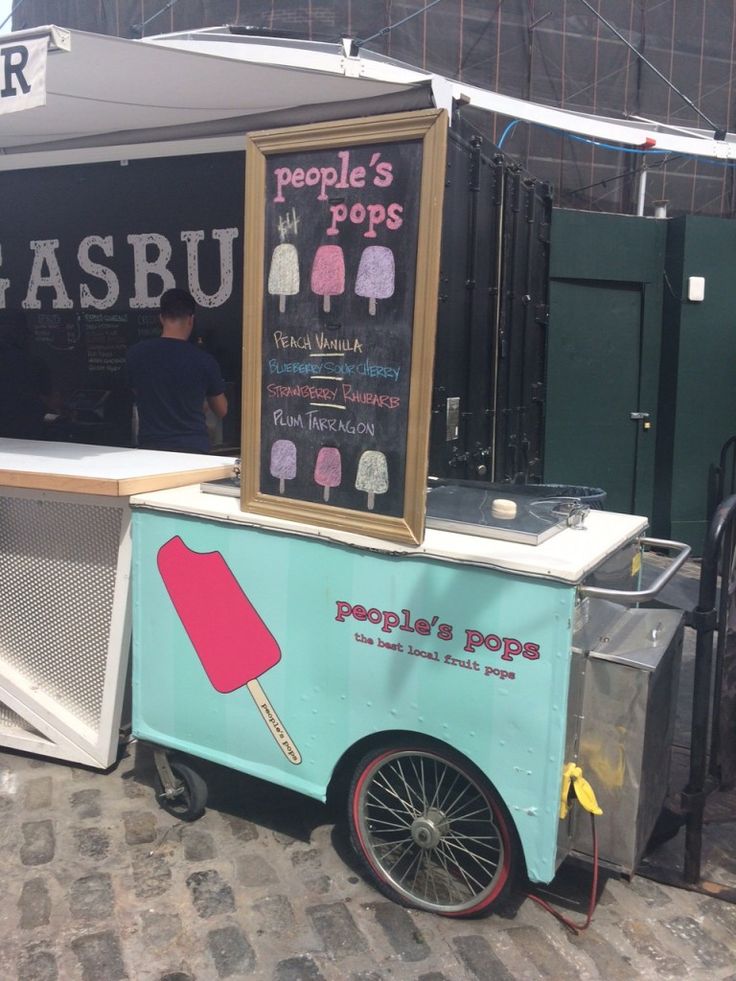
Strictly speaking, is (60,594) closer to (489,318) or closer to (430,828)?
(430,828)

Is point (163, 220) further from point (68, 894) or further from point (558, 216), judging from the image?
point (68, 894)

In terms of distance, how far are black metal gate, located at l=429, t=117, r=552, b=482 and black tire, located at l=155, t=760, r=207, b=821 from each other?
2.53 m

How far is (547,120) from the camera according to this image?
8062 mm

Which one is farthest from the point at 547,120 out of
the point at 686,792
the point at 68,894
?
the point at 68,894

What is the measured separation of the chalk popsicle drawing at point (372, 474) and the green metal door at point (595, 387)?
225 inches

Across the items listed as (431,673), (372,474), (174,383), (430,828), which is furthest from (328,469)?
(174,383)

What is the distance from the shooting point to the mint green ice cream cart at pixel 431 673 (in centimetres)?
259

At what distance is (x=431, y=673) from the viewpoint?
2.73 meters

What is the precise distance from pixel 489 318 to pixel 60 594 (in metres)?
3.59

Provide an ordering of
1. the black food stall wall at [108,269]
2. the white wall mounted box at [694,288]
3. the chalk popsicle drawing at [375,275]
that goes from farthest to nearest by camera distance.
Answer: the white wall mounted box at [694,288] → the black food stall wall at [108,269] → the chalk popsicle drawing at [375,275]

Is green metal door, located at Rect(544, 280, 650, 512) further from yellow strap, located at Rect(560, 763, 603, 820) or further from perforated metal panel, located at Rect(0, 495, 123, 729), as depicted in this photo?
yellow strap, located at Rect(560, 763, 603, 820)

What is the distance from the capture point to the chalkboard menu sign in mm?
2746

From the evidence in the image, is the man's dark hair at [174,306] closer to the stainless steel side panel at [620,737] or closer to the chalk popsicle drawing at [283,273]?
the chalk popsicle drawing at [283,273]

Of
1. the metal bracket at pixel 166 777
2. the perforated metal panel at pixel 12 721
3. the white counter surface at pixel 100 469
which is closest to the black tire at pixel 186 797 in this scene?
the metal bracket at pixel 166 777
